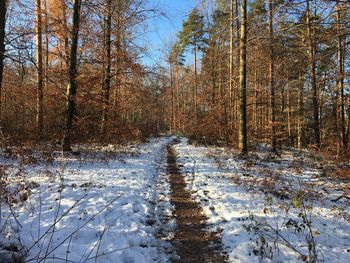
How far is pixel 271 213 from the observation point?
6609 millimetres

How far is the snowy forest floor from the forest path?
0.8 inches

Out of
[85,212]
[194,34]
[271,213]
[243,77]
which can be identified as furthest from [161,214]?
[194,34]

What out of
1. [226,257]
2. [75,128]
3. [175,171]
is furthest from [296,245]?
[75,128]

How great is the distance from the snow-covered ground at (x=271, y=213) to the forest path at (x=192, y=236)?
20 cm

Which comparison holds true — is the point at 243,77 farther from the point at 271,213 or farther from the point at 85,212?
the point at 85,212

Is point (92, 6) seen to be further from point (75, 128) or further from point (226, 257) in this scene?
point (226, 257)

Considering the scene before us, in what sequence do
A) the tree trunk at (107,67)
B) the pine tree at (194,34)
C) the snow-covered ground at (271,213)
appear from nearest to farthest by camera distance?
the snow-covered ground at (271,213)
the tree trunk at (107,67)
the pine tree at (194,34)

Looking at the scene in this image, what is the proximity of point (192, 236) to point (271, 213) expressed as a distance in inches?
77.8

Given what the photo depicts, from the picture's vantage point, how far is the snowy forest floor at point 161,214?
477 cm

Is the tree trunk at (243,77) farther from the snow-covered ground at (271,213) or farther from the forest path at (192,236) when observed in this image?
the forest path at (192,236)

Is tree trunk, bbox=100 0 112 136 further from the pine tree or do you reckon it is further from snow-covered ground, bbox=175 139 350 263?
the pine tree

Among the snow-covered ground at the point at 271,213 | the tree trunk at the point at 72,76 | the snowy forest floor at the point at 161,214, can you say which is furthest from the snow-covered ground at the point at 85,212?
the tree trunk at the point at 72,76

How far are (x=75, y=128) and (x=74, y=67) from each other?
250 cm

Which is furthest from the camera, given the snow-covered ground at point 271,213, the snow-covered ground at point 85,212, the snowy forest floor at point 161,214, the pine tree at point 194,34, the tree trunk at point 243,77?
the pine tree at point 194,34
